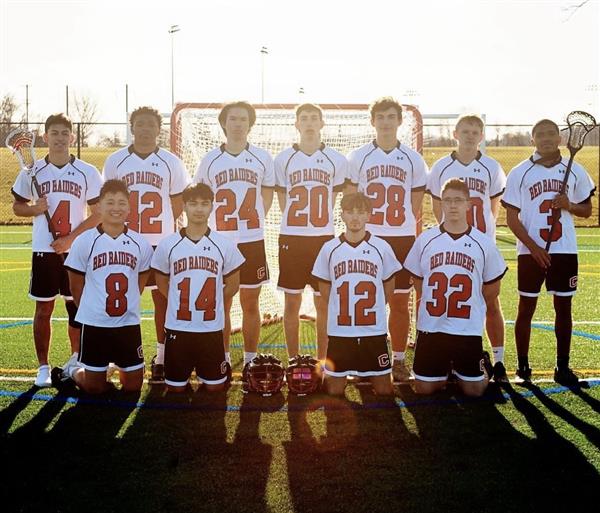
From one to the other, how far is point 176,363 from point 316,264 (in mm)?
1162

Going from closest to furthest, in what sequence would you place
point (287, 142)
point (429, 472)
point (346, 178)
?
point (429, 472) → point (346, 178) → point (287, 142)

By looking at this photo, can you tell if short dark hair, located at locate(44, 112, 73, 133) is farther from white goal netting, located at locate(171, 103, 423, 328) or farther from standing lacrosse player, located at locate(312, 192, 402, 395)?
standing lacrosse player, located at locate(312, 192, 402, 395)

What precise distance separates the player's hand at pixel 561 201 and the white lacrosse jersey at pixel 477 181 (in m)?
0.44

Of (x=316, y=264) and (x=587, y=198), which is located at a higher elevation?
(x=587, y=198)

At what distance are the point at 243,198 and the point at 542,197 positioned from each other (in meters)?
2.20

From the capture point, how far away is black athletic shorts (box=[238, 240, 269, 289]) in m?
5.06

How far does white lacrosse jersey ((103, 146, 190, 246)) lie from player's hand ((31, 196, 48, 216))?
0.53 metres

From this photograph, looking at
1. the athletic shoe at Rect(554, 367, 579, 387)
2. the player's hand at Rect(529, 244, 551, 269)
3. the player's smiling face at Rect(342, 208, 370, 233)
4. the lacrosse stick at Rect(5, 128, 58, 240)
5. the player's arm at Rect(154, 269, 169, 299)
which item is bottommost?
the athletic shoe at Rect(554, 367, 579, 387)

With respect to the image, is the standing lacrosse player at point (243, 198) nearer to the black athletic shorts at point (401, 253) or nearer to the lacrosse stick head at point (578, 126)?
the black athletic shorts at point (401, 253)

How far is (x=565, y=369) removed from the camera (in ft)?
16.2

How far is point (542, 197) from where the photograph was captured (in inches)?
199

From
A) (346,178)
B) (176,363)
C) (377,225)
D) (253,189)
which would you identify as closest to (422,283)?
(377,225)

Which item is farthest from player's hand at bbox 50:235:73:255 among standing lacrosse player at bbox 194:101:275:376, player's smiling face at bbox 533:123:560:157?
player's smiling face at bbox 533:123:560:157

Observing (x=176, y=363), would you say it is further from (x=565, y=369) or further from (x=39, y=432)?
(x=565, y=369)
